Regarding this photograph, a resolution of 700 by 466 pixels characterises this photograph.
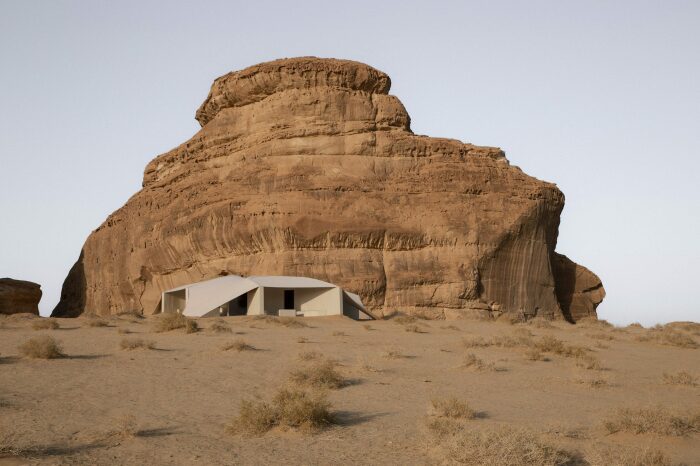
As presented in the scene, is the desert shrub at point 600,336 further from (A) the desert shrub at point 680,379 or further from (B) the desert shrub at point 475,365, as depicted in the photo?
(B) the desert shrub at point 475,365

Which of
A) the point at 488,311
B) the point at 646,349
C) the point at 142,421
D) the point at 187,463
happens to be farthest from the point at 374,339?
the point at 488,311

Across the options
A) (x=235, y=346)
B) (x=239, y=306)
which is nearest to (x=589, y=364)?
(x=235, y=346)

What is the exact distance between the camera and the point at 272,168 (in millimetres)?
36094

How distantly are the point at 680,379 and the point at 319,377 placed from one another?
8438 mm

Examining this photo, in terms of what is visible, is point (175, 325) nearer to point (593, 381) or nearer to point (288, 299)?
point (288, 299)

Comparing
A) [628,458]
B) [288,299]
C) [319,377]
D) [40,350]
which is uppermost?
[288,299]

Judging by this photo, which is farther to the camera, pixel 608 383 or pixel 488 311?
pixel 488 311

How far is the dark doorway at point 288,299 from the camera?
3141cm

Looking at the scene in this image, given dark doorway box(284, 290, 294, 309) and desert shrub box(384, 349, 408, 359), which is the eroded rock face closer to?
dark doorway box(284, 290, 294, 309)

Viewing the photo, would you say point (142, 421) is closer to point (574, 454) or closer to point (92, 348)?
point (574, 454)

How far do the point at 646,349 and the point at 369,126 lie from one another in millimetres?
19990

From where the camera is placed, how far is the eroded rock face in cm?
3428

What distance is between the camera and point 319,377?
12516 mm

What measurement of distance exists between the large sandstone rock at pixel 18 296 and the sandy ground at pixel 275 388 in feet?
94.4
